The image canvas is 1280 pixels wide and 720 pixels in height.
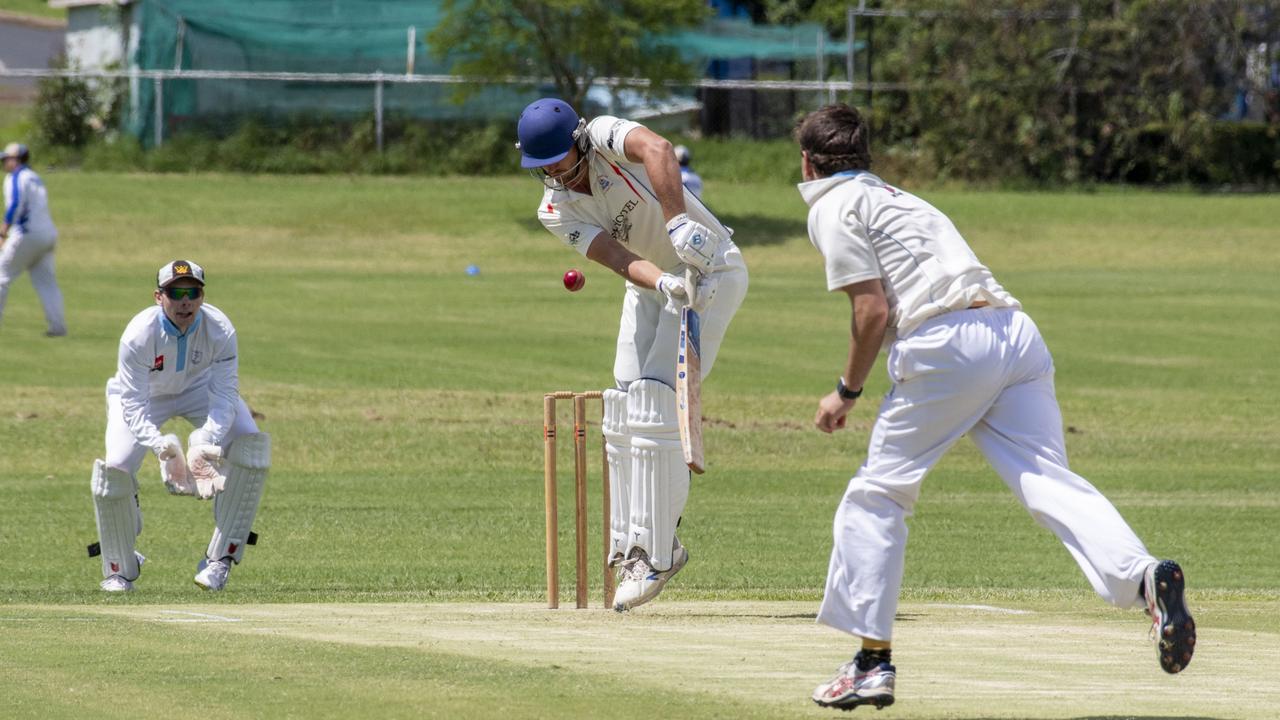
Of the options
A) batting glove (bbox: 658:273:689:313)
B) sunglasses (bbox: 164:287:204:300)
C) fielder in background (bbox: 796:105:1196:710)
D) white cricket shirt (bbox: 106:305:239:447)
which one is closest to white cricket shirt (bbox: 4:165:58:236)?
white cricket shirt (bbox: 106:305:239:447)

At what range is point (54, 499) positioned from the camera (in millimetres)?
13383

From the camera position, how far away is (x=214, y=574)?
384 inches

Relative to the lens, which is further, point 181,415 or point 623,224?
point 181,415

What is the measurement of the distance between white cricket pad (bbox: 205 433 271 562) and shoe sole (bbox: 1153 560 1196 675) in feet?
18.6

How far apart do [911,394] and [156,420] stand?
552cm

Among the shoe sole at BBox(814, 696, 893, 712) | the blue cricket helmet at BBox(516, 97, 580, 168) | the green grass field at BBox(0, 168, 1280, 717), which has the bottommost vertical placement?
the green grass field at BBox(0, 168, 1280, 717)

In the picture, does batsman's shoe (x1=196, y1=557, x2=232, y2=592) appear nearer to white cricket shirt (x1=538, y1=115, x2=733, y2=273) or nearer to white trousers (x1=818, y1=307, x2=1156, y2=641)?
white cricket shirt (x1=538, y1=115, x2=733, y2=273)

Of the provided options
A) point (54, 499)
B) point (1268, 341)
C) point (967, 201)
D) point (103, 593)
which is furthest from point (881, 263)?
point (967, 201)

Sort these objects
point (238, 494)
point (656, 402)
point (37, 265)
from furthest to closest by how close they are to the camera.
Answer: point (37, 265) < point (238, 494) < point (656, 402)

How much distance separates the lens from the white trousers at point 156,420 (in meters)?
9.59

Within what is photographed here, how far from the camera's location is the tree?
107ft

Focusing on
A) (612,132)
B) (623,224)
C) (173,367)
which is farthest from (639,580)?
(173,367)

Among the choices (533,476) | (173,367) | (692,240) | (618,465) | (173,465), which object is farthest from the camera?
(533,476)

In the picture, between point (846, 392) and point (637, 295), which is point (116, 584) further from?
point (846, 392)
